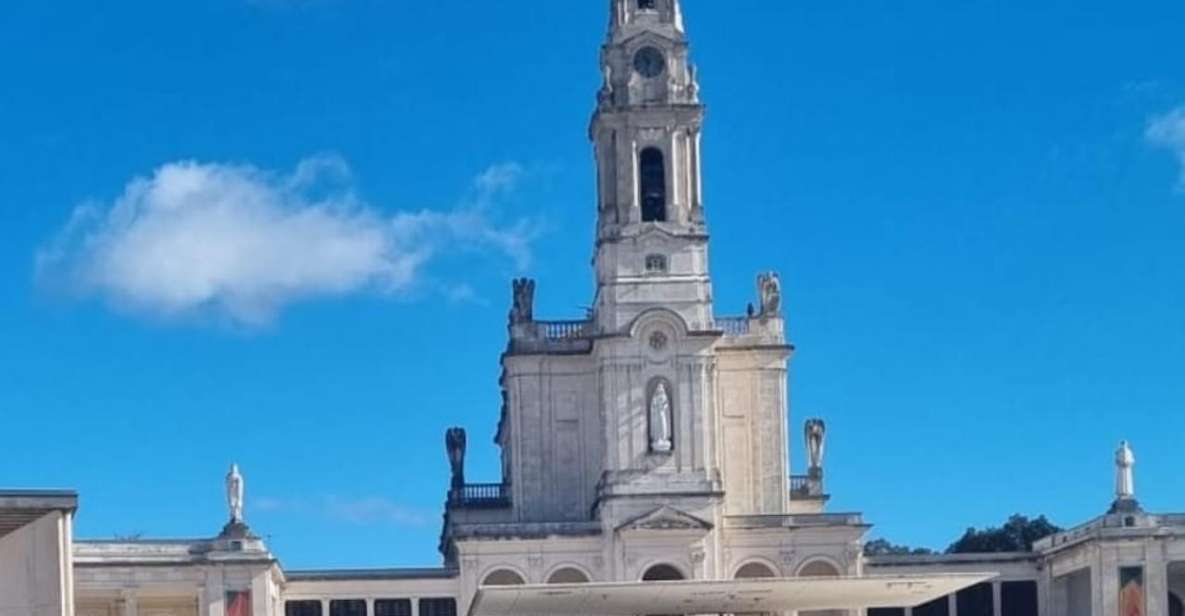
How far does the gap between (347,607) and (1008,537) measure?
36850 millimetres

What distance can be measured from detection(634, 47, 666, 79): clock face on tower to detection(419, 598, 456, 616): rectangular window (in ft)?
58.6

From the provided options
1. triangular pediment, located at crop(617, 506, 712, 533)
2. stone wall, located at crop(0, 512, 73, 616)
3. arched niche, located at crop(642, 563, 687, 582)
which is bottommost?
stone wall, located at crop(0, 512, 73, 616)

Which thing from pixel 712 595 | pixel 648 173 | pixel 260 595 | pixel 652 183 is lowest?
pixel 712 595

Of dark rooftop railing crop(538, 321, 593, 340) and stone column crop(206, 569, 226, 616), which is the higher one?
dark rooftop railing crop(538, 321, 593, 340)

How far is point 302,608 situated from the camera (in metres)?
82.6

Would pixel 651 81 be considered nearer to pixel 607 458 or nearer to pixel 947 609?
pixel 607 458

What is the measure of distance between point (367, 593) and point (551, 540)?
659 cm

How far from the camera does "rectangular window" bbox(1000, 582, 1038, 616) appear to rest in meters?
84.8

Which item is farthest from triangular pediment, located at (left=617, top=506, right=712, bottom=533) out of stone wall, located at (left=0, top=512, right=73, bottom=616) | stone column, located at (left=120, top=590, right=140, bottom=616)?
stone wall, located at (left=0, top=512, right=73, bottom=616)

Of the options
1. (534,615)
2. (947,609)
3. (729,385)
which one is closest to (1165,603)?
(947,609)

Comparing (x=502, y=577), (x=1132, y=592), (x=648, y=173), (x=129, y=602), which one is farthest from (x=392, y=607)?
(x=1132, y=592)

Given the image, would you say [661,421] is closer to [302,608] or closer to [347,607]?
[347,607]

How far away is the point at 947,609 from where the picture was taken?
3354 inches

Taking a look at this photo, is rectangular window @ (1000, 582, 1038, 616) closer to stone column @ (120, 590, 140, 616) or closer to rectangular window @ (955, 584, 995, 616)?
rectangular window @ (955, 584, 995, 616)
